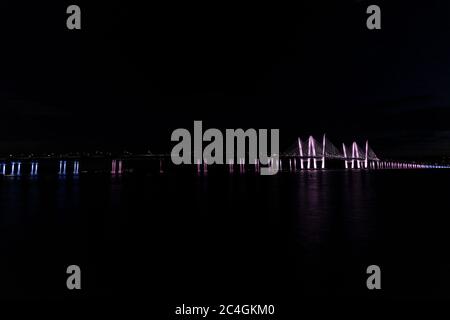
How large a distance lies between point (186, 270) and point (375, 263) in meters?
4.09

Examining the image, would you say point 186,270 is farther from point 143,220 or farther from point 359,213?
point 359,213

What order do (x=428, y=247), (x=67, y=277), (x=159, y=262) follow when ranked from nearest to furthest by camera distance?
1. (x=67, y=277)
2. (x=159, y=262)
3. (x=428, y=247)

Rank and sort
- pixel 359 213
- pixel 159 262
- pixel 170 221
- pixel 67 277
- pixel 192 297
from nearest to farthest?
pixel 192 297 < pixel 67 277 < pixel 159 262 < pixel 170 221 < pixel 359 213

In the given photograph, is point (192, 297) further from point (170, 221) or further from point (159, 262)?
point (170, 221)

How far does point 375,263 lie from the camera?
7703 mm

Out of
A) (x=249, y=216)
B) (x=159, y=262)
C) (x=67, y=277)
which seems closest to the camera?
(x=67, y=277)

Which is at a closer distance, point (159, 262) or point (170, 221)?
point (159, 262)

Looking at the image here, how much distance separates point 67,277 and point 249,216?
28.5 ft
